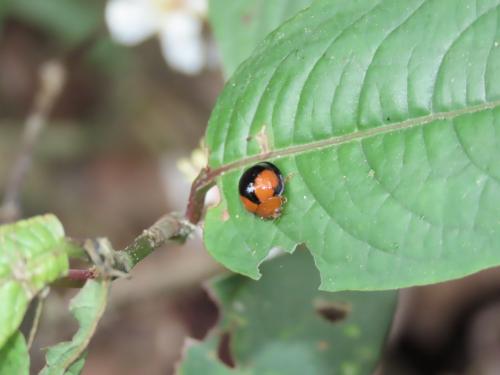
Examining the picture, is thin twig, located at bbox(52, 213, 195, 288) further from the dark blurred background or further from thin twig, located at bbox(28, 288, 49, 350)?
the dark blurred background

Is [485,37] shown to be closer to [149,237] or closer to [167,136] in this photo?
[149,237]

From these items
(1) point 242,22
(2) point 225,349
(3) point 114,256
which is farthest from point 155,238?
(1) point 242,22

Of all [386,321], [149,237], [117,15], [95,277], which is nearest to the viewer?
[95,277]

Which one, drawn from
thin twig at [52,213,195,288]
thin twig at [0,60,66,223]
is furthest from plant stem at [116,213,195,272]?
thin twig at [0,60,66,223]

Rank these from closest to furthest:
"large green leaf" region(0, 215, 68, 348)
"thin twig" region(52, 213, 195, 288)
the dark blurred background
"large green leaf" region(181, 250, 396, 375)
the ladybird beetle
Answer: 1. "large green leaf" region(0, 215, 68, 348)
2. "thin twig" region(52, 213, 195, 288)
3. the ladybird beetle
4. "large green leaf" region(181, 250, 396, 375)
5. the dark blurred background

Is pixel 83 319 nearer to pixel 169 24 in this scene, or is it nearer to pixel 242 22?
pixel 242 22

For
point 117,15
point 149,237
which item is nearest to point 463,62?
point 149,237

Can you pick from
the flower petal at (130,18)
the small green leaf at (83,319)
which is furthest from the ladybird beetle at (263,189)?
the flower petal at (130,18)
